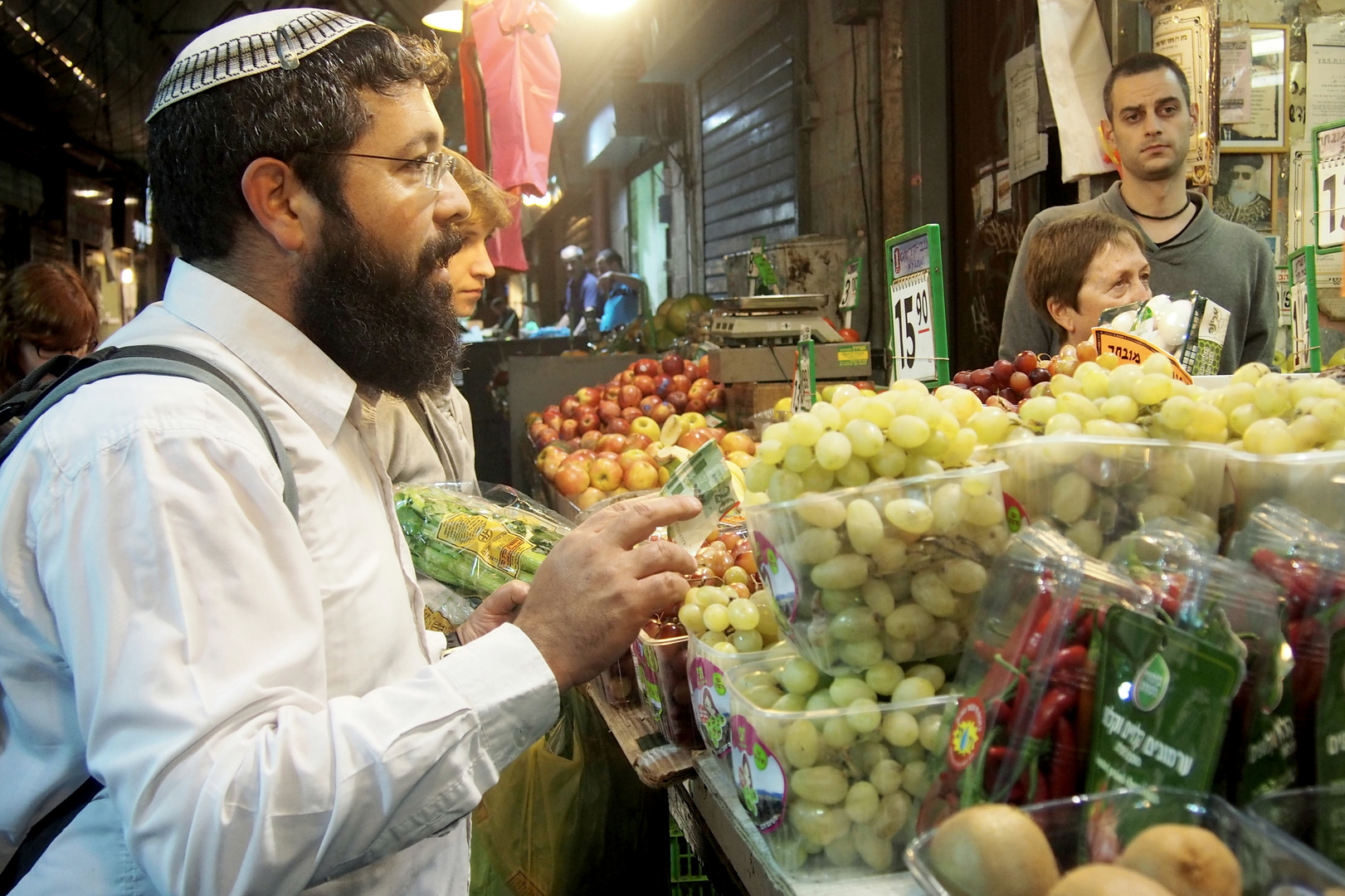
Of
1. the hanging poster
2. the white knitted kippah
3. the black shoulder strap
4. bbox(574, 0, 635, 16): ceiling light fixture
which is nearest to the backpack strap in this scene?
the black shoulder strap

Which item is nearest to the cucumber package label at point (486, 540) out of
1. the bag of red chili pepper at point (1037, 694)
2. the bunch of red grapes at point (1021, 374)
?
the bunch of red grapes at point (1021, 374)

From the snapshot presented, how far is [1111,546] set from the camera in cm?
113

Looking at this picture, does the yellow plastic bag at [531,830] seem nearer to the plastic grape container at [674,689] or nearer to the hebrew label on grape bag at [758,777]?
the plastic grape container at [674,689]

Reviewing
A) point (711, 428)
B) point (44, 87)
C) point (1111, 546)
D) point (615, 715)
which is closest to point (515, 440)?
point (711, 428)

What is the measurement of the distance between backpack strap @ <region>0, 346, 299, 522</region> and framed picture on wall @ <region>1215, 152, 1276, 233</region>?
3922mm

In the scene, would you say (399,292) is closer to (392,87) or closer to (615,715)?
(392,87)

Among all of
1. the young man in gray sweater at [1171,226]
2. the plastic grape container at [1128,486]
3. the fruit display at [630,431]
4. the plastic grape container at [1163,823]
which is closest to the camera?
the plastic grape container at [1163,823]

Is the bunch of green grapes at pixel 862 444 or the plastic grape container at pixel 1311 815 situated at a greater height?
the bunch of green grapes at pixel 862 444

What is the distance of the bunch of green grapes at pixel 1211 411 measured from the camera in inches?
43.6

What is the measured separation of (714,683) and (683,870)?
1280 mm

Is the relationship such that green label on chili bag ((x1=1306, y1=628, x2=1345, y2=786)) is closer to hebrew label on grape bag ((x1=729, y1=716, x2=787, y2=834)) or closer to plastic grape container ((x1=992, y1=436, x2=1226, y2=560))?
plastic grape container ((x1=992, y1=436, x2=1226, y2=560))

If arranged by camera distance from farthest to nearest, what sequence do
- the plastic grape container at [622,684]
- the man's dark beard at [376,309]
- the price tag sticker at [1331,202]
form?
the price tag sticker at [1331,202] → the plastic grape container at [622,684] → the man's dark beard at [376,309]

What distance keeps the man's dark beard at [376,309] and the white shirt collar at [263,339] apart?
6 cm

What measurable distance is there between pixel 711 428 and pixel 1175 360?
2730mm
